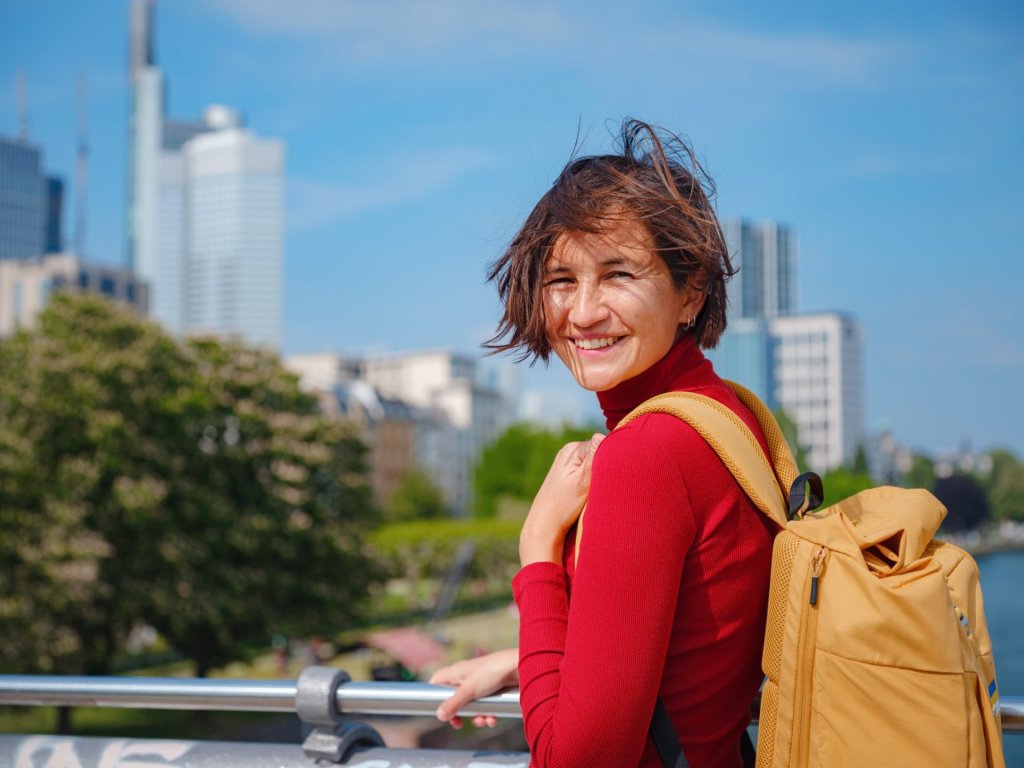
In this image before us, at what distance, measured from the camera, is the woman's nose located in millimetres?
1825

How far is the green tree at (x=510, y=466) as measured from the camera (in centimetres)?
7725

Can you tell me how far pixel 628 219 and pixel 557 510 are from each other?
1.66ft

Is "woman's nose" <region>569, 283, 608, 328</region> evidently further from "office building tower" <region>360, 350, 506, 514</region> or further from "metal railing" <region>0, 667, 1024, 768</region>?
"office building tower" <region>360, 350, 506, 514</region>

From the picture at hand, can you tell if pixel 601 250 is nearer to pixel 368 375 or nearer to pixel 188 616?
pixel 188 616

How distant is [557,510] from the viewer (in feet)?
5.95

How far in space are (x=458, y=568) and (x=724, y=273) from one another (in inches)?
2029

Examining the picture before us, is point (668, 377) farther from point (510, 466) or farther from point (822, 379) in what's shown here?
point (510, 466)

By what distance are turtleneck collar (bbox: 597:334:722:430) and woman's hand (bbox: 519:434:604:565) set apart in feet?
0.34

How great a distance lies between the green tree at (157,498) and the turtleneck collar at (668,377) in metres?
21.8

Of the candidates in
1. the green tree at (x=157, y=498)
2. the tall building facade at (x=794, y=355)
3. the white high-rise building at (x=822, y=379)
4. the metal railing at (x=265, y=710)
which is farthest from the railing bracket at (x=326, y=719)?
the white high-rise building at (x=822, y=379)

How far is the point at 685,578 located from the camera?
1.63 metres

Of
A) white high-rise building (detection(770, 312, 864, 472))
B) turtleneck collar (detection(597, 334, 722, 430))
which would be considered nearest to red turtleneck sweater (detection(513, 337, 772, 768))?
turtleneck collar (detection(597, 334, 722, 430))

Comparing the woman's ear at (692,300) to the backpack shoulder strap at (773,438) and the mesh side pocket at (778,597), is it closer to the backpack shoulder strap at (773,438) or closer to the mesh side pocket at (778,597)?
the backpack shoulder strap at (773,438)

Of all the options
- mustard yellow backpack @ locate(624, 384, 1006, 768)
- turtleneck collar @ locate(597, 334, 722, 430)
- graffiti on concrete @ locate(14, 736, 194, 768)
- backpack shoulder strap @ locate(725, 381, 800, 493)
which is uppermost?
turtleneck collar @ locate(597, 334, 722, 430)
